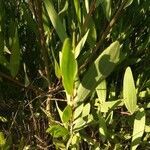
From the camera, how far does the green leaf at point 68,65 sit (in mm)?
429

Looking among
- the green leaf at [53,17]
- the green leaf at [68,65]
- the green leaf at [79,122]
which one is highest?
the green leaf at [53,17]

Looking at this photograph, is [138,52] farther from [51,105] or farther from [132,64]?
[51,105]

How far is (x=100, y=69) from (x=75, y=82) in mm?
70

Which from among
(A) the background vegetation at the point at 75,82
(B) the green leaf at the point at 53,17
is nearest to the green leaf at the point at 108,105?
(A) the background vegetation at the point at 75,82

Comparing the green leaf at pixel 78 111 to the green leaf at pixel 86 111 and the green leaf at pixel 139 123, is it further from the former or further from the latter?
the green leaf at pixel 139 123

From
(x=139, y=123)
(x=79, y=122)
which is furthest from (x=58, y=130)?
(x=139, y=123)

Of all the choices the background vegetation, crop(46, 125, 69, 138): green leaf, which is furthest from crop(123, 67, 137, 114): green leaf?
crop(46, 125, 69, 138): green leaf

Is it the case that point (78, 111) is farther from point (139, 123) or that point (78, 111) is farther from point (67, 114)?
point (139, 123)

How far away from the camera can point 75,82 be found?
21.7 inches

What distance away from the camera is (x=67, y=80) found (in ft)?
1.54

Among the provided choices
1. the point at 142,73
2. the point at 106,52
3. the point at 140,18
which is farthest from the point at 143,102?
the point at 106,52

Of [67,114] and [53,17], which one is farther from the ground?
[53,17]

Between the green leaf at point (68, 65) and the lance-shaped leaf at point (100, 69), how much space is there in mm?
34

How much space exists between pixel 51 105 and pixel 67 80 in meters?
0.21
